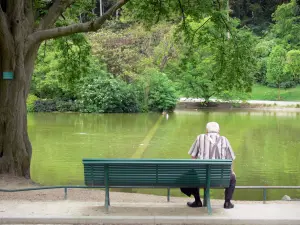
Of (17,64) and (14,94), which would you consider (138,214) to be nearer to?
(14,94)

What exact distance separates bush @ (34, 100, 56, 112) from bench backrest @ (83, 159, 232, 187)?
1467 inches

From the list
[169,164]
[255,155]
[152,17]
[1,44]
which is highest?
[152,17]

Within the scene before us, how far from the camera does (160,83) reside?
142ft

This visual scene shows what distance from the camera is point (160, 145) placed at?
849 inches

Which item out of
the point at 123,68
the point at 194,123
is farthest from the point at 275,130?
the point at 123,68

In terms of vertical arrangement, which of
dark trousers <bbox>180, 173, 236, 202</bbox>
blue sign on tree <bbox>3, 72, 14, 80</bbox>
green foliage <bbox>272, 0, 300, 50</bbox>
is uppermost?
green foliage <bbox>272, 0, 300, 50</bbox>

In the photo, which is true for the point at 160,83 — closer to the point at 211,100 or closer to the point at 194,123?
the point at 211,100

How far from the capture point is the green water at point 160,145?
14.4 meters

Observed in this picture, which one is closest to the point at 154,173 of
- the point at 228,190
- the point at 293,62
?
the point at 228,190

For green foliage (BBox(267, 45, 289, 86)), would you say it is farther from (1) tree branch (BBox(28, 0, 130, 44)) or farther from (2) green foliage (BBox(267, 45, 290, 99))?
(1) tree branch (BBox(28, 0, 130, 44))

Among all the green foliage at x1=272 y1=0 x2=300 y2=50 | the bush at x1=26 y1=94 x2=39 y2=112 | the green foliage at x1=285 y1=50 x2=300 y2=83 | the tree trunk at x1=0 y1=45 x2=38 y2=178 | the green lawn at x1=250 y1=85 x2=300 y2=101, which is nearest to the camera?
the tree trunk at x1=0 y1=45 x2=38 y2=178

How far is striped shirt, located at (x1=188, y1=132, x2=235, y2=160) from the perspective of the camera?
670cm

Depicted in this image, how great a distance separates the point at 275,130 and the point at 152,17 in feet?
50.8

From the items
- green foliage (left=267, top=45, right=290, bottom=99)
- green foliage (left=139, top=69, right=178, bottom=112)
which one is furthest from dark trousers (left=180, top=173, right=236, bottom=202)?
green foliage (left=267, top=45, right=290, bottom=99)
